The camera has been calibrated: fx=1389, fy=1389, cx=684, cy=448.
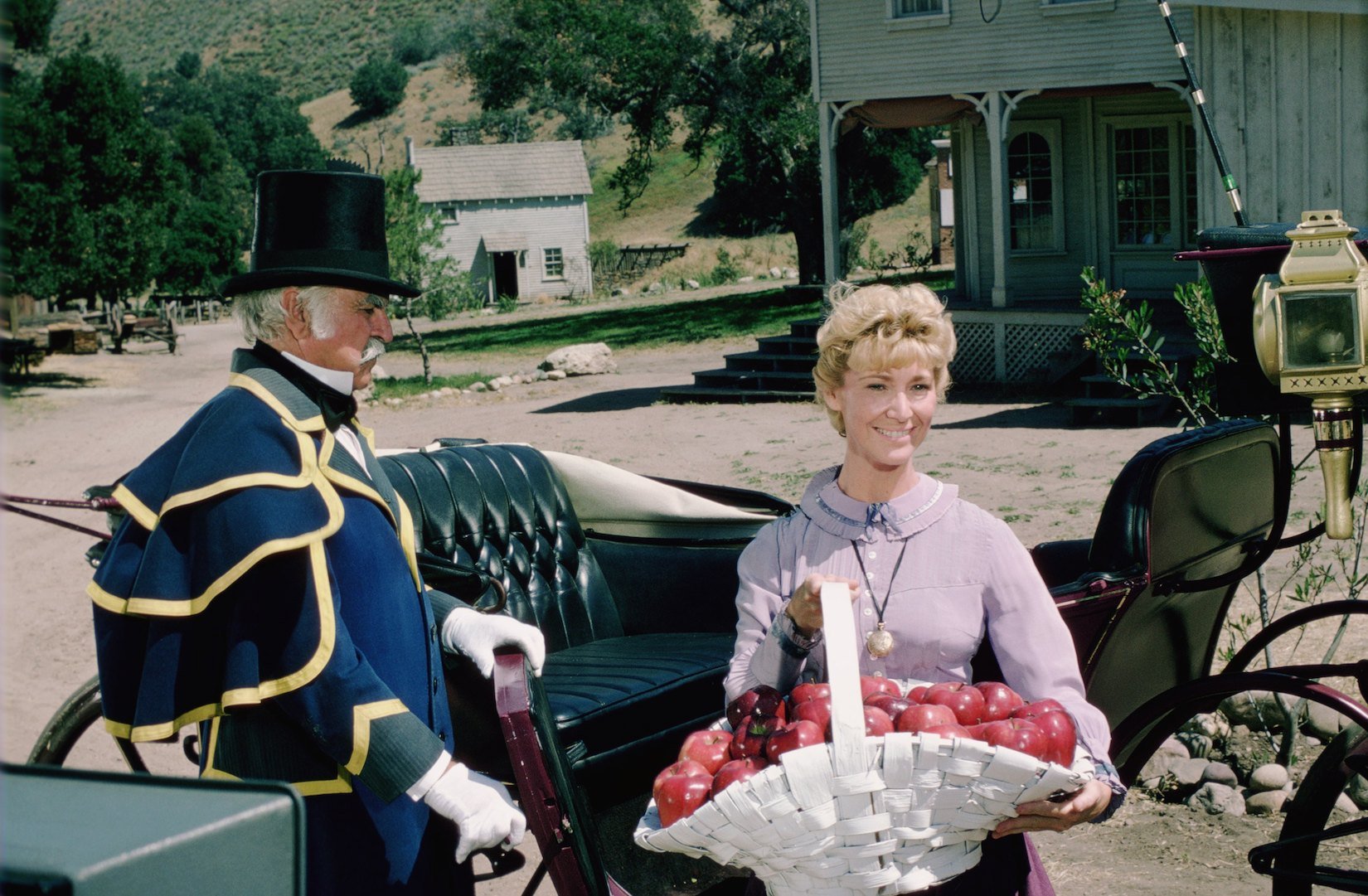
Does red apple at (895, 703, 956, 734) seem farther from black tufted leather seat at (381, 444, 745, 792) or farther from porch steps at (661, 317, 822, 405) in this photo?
porch steps at (661, 317, 822, 405)

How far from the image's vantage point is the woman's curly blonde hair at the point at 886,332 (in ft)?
8.45

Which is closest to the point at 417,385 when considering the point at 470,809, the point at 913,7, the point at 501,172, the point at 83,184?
the point at 83,184

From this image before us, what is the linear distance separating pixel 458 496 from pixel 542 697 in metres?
2.03

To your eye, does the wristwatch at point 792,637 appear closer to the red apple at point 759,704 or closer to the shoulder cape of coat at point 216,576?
the red apple at point 759,704

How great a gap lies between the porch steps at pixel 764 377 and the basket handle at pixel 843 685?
15.4 meters

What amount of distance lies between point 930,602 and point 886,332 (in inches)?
19.8

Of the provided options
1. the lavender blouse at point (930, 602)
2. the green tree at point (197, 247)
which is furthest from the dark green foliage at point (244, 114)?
the lavender blouse at point (930, 602)

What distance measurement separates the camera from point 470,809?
269 centimetres

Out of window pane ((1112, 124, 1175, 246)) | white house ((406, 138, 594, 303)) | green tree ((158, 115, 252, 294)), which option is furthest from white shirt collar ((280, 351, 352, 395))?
white house ((406, 138, 594, 303))

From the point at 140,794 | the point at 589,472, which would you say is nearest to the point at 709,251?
the point at 589,472

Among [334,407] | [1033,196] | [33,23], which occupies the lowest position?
[334,407]

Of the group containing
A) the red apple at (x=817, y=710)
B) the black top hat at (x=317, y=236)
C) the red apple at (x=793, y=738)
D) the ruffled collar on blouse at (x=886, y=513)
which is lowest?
the red apple at (x=793, y=738)

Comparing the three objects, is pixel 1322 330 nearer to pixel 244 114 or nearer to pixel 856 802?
pixel 856 802

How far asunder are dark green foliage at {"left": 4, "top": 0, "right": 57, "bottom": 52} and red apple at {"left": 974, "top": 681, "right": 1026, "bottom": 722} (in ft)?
78.0
